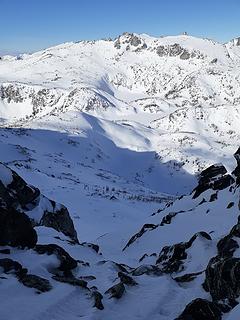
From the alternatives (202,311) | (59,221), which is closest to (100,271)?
(202,311)

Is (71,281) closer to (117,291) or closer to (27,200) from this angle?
(117,291)

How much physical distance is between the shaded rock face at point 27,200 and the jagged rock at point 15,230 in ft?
15.4

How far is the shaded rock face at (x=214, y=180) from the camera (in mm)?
42438

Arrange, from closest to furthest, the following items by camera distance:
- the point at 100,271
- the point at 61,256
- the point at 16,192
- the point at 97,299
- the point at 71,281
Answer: the point at 97,299, the point at 71,281, the point at 61,256, the point at 100,271, the point at 16,192

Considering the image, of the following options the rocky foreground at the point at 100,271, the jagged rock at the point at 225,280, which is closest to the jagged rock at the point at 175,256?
the rocky foreground at the point at 100,271

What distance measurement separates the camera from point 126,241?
136 ft

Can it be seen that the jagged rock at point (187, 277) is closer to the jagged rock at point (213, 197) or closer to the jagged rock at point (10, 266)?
the jagged rock at point (10, 266)

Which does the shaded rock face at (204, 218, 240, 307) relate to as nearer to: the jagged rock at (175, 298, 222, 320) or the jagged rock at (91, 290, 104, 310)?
the jagged rock at (175, 298, 222, 320)

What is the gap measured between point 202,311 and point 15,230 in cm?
1036

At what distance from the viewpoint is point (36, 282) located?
16.4 m

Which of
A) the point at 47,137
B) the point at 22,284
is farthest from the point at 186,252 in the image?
the point at 47,137

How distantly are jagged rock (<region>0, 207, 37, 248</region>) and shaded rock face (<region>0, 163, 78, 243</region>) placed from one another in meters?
4.69

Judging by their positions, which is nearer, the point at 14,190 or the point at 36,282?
the point at 36,282

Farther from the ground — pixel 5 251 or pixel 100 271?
pixel 5 251
